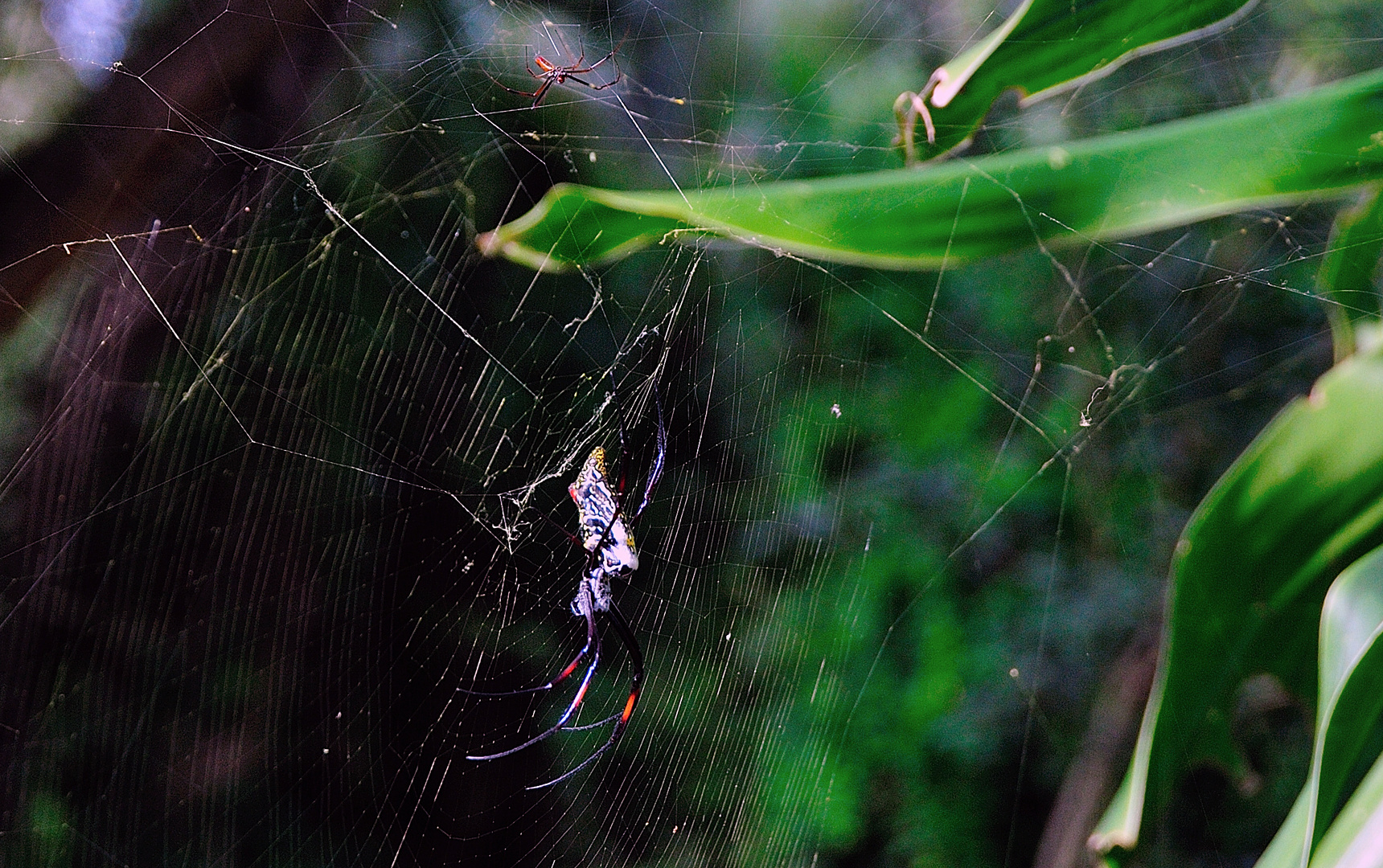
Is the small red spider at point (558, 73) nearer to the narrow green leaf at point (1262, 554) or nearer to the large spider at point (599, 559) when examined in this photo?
the large spider at point (599, 559)

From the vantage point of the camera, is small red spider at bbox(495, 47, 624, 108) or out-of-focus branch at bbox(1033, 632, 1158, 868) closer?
small red spider at bbox(495, 47, 624, 108)

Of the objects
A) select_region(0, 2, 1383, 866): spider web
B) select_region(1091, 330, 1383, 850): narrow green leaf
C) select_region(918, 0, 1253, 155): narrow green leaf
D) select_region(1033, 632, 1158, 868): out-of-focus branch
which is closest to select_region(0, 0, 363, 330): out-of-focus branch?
select_region(0, 2, 1383, 866): spider web

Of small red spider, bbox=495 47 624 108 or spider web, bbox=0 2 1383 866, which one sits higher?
small red spider, bbox=495 47 624 108

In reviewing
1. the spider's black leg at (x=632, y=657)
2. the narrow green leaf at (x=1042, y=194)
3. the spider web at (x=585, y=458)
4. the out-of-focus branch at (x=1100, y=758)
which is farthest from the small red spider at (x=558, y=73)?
the out-of-focus branch at (x=1100, y=758)

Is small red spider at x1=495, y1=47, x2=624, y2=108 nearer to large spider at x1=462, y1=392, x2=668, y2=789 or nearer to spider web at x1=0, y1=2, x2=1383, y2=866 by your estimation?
spider web at x1=0, y1=2, x2=1383, y2=866

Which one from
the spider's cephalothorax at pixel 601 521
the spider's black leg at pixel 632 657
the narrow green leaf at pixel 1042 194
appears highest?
the narrow green leaf at pixel 1042 194

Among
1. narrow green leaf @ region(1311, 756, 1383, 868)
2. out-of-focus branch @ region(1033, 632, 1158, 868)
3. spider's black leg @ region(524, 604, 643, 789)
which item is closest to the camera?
narrow green leaf @ region(1311, 756, 1383, 868)
